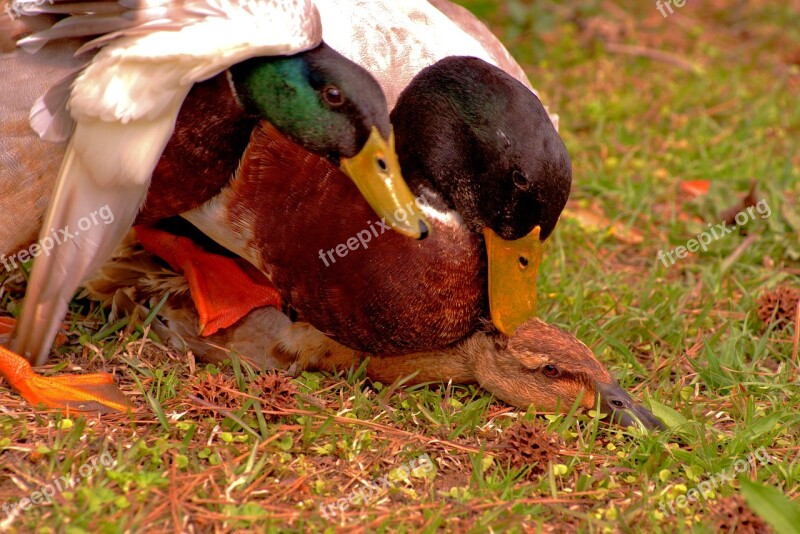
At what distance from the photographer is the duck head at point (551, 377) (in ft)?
9.75

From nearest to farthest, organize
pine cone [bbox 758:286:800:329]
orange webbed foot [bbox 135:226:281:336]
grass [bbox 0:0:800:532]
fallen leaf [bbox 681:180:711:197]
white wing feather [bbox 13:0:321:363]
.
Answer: grass [bbox 0:0:800:532] < white wing feather [bbox 13:0:321:363] < orange webbed foot [bbox 135:226:281:336] < pine cone [bbox 758:286:800:329] < fallen leaf [bbox 681:180:711:197]

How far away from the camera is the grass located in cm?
247

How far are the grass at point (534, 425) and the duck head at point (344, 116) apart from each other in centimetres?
60

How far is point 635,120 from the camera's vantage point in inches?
205

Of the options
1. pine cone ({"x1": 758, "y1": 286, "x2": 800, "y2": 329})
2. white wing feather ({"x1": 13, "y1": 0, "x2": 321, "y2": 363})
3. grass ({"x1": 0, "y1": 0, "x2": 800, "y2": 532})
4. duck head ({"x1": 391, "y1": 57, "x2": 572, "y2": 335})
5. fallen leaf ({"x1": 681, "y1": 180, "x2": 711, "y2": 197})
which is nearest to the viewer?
grass ({"x1": 0, "y1": 0, "x2": 800, "y2": 532})

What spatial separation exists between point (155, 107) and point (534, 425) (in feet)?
4.41

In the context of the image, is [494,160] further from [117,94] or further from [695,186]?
[695,186]

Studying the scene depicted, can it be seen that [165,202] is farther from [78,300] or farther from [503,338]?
[503,338]

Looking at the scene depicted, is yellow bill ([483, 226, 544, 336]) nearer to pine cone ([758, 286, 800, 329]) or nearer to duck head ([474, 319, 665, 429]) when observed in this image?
duck head ([474, 319, 665, 429])

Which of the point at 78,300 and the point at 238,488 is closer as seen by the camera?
the point at 238,488

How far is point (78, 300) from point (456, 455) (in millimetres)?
1483

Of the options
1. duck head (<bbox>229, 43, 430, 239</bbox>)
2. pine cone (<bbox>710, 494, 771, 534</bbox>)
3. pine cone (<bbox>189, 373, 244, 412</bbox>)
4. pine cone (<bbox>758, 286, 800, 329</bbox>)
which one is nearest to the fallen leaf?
pine cone (<bbox>758, 286, 800, 329</bbox>)

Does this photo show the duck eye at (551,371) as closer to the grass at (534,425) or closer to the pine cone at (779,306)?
the grass at (534,425)

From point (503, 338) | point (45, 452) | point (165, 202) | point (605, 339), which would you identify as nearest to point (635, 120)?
point (605, 339)
